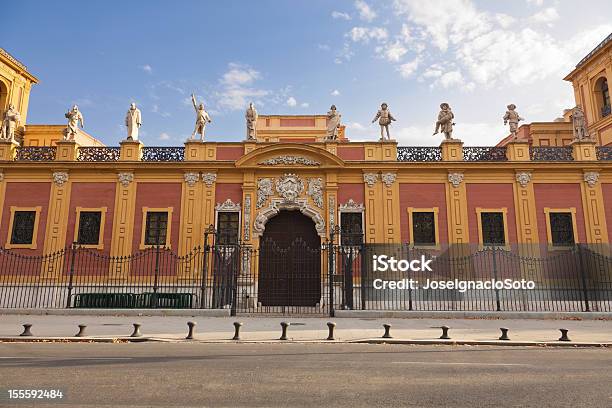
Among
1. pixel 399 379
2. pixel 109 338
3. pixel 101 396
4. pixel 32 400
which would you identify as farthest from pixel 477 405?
pixel 109 338

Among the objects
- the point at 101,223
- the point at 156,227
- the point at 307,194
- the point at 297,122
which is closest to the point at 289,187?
the point at 307,194

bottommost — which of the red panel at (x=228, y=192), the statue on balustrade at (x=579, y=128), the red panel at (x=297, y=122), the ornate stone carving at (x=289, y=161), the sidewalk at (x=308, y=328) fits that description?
the sidewalk at (x=308, y=328)

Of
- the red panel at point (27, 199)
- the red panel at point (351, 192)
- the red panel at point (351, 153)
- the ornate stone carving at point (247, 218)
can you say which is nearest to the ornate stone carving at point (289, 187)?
the ornate stone carving at point (247, 218)

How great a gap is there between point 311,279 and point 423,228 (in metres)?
6.16

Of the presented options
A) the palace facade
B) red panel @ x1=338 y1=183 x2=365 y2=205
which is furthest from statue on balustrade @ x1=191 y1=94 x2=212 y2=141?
red panel @ x1=338 y1=183 x2=365 y2=205

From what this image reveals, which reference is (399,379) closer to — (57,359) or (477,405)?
(477,405)

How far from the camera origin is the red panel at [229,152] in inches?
853

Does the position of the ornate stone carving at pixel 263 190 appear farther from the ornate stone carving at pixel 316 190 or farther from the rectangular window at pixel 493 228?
the rectangular window at pixel 493 228

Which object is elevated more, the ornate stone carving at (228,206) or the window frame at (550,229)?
the ornate stone carving at (228,206)

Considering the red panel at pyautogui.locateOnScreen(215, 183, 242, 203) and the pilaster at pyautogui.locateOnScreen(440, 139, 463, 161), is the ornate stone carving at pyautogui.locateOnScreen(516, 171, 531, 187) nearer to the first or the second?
the pilaster at pyautogui.locateOnScreen(440, 139, 463, 161)

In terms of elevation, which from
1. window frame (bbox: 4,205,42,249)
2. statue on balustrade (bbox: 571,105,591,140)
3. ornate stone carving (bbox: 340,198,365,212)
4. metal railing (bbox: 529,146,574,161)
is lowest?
window frame (bbox: 4,205,42,249)

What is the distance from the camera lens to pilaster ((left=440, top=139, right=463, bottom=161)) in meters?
21.3

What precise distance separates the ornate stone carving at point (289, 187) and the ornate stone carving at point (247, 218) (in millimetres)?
1588

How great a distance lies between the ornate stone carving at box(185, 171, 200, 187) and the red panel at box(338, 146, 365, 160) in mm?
7532
